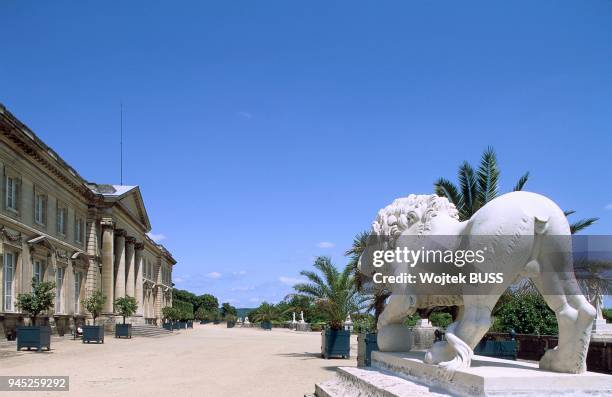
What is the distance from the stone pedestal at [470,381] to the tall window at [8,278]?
24337mm

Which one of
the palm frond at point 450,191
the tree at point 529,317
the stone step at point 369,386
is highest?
the palm frond at point 450,191

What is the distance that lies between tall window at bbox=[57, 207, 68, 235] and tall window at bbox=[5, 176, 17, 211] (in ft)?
21.5

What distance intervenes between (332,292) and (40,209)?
18504 millimetres

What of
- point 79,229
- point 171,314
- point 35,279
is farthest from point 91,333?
point 171,314

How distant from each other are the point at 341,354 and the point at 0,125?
17.1m

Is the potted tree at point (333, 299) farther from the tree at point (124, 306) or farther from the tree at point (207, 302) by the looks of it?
the tree at point (207, 302)

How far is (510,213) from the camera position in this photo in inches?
154

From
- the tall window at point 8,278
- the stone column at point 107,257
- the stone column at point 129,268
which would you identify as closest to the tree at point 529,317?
the tall window at point 8,278

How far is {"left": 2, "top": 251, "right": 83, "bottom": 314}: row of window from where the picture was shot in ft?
84.1

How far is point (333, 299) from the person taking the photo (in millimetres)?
20141

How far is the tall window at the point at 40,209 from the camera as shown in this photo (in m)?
30.4

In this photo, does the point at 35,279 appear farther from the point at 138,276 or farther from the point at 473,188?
the point at 138,276

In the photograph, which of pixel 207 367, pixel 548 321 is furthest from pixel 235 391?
pixel 548 321

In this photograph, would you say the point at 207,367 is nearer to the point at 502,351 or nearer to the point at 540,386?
the point at 502,351
